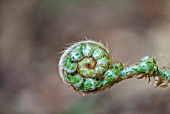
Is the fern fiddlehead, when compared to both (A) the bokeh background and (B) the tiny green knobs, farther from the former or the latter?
(A) the bokeh background

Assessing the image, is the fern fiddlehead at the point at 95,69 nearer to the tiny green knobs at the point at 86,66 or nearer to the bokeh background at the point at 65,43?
the tiny green knobs at the point at 86,66

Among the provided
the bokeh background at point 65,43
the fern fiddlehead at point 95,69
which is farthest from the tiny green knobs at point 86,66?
the bokeh background at point 65,43

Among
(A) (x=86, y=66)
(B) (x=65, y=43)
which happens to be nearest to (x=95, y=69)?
(A) (x=86, y=66)

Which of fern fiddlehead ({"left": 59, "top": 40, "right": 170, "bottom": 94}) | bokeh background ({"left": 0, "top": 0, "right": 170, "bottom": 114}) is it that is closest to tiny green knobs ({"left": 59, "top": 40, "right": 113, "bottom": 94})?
fern fiddlehead ({"left": 59, "top": 40, "right": 170, "bottom": 94})

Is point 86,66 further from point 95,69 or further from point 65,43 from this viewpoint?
point 65,43

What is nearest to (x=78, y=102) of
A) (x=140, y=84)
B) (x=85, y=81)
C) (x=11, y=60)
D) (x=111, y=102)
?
(x=111, y=102)

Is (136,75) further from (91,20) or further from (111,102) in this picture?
(91,20)
